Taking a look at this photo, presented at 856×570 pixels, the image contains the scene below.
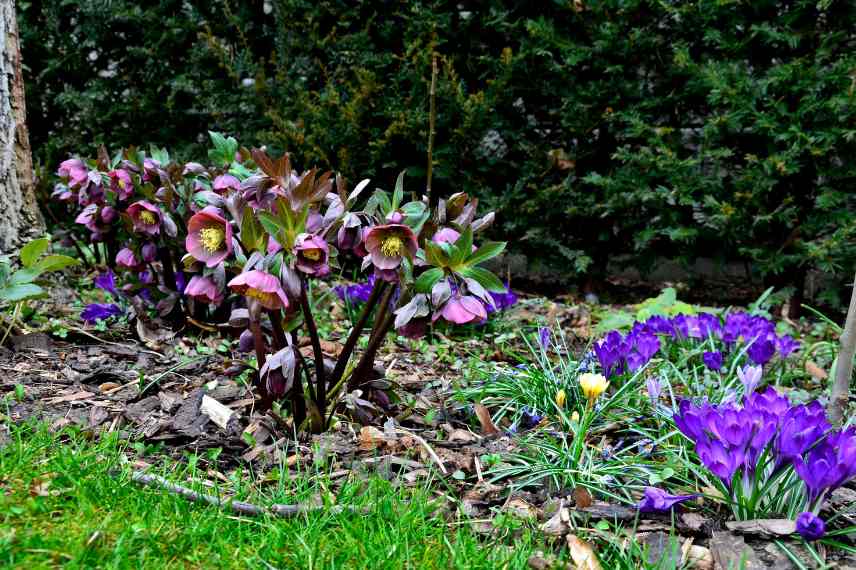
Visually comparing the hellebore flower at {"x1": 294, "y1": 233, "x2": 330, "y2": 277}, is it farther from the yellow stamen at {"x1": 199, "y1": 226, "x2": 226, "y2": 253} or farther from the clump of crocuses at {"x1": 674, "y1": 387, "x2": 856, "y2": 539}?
the clump of crocuses at {"x1": 674, "y1": 387, "x2": 856, "y2": 539}

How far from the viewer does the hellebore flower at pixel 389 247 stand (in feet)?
5.49

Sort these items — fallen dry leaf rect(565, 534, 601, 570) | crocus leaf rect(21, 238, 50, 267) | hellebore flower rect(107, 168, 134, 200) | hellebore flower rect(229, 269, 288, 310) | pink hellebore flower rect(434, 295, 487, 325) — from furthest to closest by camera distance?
hellebore flower rect(107, 168, 134, 200)
crocus leaf rect(21, 238, 50, 267)
pink hellebore flower rect(434, 295, 487, 325)
hellebore flower rect(229, 269, 288, 310)
fallen dry leaf rect(565, 534, 601, 570)

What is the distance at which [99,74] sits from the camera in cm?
530

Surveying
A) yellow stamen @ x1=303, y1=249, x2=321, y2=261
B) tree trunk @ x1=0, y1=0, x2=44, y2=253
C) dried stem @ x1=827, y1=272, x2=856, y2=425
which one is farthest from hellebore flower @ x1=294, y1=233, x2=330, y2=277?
tree trunk @ x1=0, y1=0, x2=44, y2=253

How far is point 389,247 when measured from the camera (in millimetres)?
1689

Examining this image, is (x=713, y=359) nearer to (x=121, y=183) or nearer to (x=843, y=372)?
(x=843, y=372)

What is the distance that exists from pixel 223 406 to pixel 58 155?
3.96 metres

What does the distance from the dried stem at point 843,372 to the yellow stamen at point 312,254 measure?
1360 millimetres

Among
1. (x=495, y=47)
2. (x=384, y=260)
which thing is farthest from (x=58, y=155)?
(x=384, y=260)

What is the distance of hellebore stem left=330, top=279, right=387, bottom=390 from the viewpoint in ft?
6.26

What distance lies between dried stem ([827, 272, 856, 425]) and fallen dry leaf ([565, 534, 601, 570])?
0.82 m

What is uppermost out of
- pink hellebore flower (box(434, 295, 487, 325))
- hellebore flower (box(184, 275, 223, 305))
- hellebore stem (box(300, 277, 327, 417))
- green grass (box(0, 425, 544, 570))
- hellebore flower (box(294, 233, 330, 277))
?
hellebore flower (box(294, 233, 330, 277))

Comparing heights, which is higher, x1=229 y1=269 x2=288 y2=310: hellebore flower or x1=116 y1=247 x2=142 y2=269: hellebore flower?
x1=229 y1=269 x2=288 y2=310: hellebore flower

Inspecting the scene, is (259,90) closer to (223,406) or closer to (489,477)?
(223,406)
